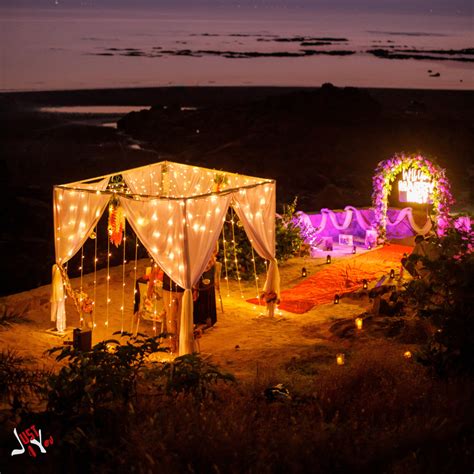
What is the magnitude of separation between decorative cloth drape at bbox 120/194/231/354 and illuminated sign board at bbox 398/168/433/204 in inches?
273

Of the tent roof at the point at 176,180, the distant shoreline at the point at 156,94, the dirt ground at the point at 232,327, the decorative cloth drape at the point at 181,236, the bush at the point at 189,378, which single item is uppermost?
the distant shoreline at the point at 156,94

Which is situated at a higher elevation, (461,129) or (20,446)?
(461,129)

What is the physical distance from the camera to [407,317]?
10266 millimetres

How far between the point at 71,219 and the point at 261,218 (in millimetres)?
2736

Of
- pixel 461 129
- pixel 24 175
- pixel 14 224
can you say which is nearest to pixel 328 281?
pixel 14 224

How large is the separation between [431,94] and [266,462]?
73316mm

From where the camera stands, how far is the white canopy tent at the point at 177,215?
9320 mm

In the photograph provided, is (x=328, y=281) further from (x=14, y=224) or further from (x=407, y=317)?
(x=14, y=224)

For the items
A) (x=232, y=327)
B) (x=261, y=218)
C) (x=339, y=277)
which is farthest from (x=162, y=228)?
(x=339, y=277)

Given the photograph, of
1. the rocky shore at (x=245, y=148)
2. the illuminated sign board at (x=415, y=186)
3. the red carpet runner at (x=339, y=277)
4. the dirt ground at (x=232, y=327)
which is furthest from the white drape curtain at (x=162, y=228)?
the rocky shore at (x=245, y=148)

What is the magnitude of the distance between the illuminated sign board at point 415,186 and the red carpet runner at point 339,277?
104 cm

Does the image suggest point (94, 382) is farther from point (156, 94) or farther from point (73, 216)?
point (156, 94)

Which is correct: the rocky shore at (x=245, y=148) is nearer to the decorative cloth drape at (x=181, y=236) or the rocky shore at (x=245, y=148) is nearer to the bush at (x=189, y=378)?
the decorative cloth drape at (x=181, y=236)

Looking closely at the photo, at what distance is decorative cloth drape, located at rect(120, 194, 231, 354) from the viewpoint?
30.4ft
